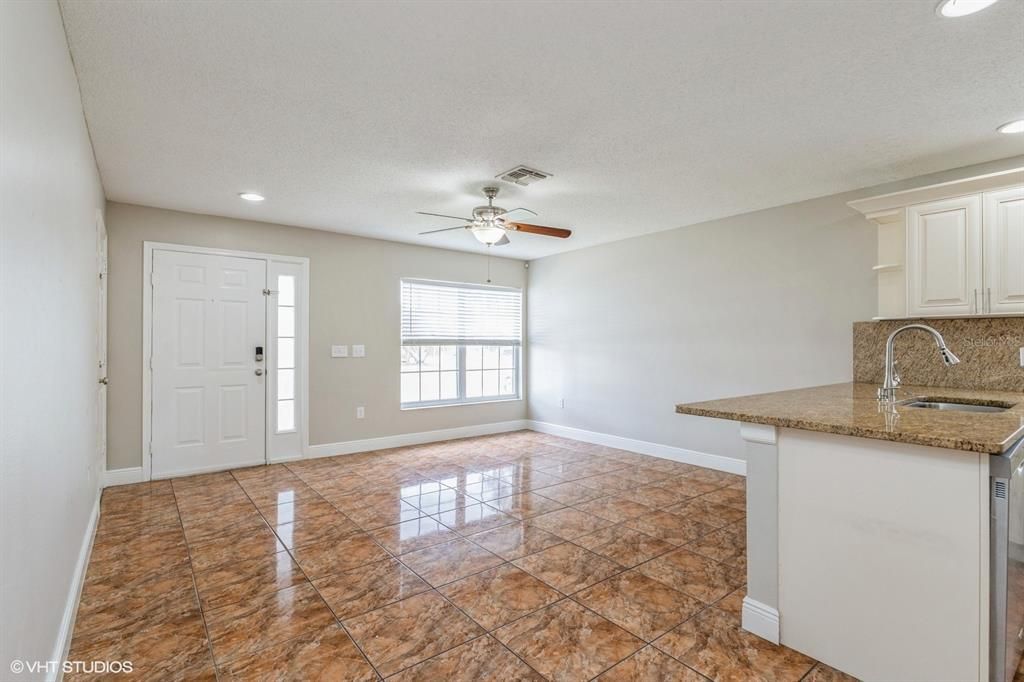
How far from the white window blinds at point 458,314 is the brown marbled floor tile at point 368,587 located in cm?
352

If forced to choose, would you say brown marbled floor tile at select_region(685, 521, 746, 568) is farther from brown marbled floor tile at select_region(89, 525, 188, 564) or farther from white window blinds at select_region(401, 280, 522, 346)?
white window blinds at select_region(401, 280, 522, 346)

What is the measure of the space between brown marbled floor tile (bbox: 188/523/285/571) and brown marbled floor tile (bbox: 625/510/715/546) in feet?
7.41

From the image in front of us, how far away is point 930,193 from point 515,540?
3.37 m

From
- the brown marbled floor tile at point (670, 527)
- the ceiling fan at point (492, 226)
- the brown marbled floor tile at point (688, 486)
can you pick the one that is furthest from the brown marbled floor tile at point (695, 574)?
the ceiling fan at point (492, 226)

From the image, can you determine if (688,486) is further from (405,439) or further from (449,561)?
(405,439)

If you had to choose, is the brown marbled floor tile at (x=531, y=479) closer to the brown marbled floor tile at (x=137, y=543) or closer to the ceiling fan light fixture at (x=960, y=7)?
the brown marbled floor tile at (x=137, y=543)

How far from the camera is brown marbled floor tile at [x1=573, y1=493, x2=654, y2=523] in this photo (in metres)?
3.54

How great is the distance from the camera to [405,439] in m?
5.92

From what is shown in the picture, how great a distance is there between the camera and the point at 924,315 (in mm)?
3223

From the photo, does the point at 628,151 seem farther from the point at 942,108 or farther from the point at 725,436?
the point at 725,436

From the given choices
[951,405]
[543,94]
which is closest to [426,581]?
[543,94]

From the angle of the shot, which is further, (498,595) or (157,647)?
(498,595)

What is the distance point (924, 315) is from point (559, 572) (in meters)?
2.80

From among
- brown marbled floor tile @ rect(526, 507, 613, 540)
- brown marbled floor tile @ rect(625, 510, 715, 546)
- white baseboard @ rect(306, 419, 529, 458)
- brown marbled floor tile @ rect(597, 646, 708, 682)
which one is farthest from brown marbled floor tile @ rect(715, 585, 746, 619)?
white baseboard @ rect(306, 419, 529, 458)
